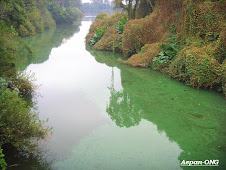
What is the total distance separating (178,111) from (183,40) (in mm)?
5292

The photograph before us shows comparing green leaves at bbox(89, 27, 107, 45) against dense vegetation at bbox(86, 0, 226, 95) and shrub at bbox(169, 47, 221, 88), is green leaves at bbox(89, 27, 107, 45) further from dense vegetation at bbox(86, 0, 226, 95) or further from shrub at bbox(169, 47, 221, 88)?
shrub at bbox(169, 47, 221, 88)

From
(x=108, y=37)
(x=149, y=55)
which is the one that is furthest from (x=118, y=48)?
(x=149, y=55)

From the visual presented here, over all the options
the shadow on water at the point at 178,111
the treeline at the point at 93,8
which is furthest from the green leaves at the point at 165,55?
the treeline at the point at 93,8

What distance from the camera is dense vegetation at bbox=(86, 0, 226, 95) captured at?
27.4 ft

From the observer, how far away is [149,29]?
1339 cm

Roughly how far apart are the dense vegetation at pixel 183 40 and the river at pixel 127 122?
2.13 feet

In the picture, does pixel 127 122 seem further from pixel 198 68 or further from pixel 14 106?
pixel 198 68

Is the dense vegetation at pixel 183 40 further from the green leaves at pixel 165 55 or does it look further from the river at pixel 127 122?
the river at pixel 127 122

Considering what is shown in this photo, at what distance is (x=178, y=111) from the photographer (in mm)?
6887

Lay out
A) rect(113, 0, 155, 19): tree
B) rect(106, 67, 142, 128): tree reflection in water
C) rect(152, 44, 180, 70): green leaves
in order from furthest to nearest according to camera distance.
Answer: rect(113, 0, 155, 19): tree → rect(152, 44, 180, 70): green leaves → rect(106, 67, 142, 128): tree reflection in water

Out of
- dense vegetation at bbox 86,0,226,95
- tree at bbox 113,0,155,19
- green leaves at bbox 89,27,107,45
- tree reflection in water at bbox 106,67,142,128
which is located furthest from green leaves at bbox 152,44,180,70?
green leaves at bbox 89,27,107,45

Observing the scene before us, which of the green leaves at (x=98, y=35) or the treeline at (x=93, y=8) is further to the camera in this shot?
the treeline at (x=93, y=8)

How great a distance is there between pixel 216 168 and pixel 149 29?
405 inches

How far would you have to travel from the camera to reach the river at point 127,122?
4695mm
